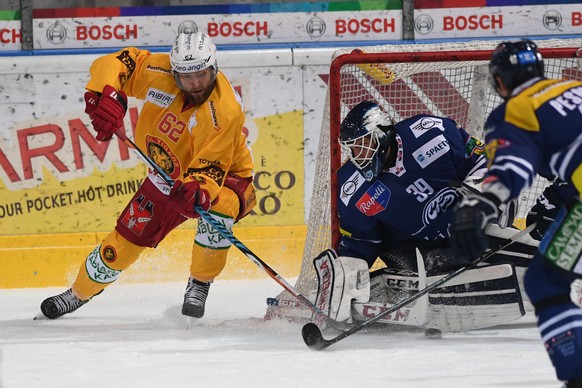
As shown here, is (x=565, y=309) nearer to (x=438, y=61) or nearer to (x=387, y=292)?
(x=387, y=292)

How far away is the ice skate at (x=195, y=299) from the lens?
407cm

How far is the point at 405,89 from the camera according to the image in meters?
4.95

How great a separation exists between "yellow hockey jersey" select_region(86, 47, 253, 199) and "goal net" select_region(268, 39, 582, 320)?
341 mm

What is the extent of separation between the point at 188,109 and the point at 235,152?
248 millimetres

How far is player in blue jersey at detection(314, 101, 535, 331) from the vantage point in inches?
148

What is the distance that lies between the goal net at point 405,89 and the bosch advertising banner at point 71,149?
0.68 meters

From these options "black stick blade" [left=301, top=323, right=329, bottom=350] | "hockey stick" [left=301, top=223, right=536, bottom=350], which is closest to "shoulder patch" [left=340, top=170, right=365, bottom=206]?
"hockey stick" [left=301, top=223, right=536, bottom=350]

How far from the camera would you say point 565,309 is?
2.49m

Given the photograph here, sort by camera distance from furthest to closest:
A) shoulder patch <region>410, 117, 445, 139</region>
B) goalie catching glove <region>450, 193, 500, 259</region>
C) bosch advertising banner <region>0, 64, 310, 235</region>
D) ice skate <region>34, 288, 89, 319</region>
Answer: bosch advertising banner <region>0, 64, 310, 235</region> → ice skate <region>34, 288, 89, 319</region> → shoulder patch <region>410, 117, 445, 139</region> → goalie catching glove <region>450, 193, 500, 259</region>

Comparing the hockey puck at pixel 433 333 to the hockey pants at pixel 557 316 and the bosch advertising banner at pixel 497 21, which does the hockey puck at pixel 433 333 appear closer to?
the hockey pants at pixel 557 316

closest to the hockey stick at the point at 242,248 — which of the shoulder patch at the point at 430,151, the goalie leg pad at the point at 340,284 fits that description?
the goalie leg pad at the point at 340,284

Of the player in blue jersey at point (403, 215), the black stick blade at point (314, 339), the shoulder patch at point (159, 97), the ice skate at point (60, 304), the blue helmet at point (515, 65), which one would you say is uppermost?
the blue helmet at point (515, 65)

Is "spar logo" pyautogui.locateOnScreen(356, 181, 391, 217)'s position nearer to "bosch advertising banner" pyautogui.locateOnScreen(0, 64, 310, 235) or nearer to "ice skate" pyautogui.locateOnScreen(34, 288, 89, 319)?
"ice skate" pyautogui.locateOnScreen(34, 288, 89, 319)

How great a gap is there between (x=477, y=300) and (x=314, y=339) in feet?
2.02
